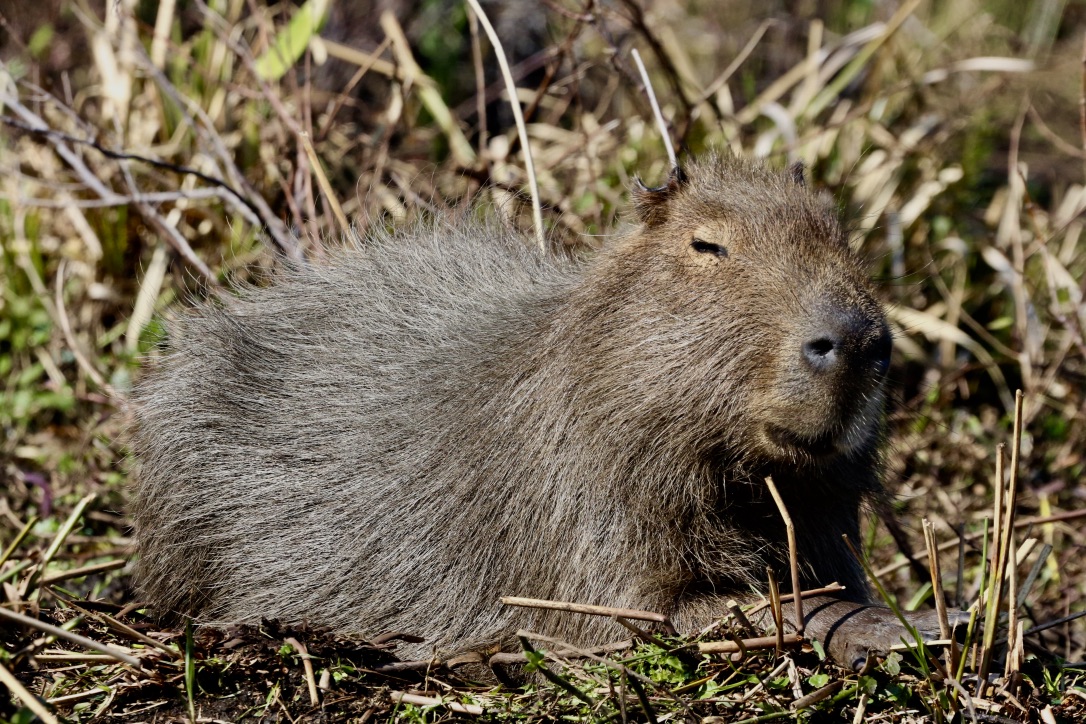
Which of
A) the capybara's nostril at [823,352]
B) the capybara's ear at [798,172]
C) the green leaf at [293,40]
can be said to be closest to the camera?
the capybara's nostril at [823,352]

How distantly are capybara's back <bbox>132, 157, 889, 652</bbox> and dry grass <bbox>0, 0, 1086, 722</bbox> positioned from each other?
26 centimetres

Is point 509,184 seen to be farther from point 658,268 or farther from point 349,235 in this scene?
point 658,268

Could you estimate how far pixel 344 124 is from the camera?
6.59 m

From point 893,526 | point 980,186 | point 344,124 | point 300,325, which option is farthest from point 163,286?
point 980,186

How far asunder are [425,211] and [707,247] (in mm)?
2393

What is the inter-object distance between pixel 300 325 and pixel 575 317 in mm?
1049

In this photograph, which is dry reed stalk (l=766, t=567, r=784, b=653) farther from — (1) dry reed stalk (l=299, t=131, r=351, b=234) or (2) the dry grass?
(1) dry reed stalk (l=299, t=131, r=351, b=234)

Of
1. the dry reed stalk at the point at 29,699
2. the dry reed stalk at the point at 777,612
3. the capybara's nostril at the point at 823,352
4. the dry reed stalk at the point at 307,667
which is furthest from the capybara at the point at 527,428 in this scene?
the dry reed stalk at the point at 29,699

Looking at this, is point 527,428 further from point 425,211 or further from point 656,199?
point 425,211

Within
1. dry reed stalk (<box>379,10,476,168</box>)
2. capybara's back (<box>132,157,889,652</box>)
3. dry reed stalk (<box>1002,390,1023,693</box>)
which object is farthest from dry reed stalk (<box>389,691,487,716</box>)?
dry reed stalk (<box>379,10,476,168</box>)

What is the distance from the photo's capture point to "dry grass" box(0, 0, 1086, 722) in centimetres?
286

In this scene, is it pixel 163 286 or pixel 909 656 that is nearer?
pixel 909 656

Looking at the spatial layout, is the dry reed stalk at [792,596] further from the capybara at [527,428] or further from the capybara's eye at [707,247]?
the capybara's eye at [707,247]

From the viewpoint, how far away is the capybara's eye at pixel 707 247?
3.03 m
